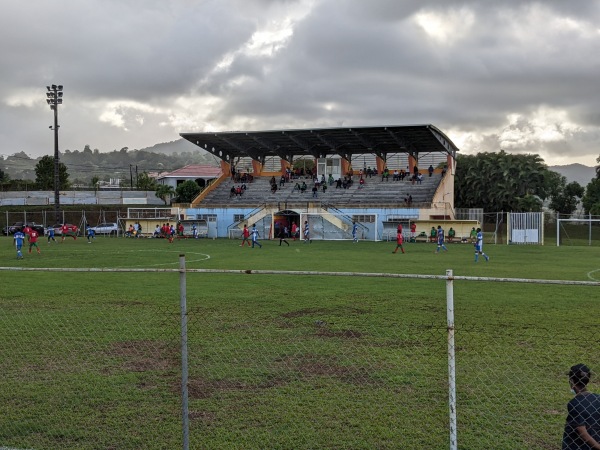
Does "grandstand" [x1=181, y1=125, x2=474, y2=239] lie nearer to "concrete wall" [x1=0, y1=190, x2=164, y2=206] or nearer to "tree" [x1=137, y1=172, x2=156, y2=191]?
"concrete wall" [x1=0, y1=190, x2=164, y2=206]

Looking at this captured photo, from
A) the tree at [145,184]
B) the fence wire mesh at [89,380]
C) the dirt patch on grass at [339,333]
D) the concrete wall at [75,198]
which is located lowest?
the fence wire mesh at [89,380]

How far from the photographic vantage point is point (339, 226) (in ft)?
189

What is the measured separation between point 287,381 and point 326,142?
2356 inches

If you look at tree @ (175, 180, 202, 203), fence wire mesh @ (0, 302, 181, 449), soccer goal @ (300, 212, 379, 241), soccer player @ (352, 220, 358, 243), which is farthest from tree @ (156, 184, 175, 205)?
fence wire mesh @ (0, 302, 181, 449)

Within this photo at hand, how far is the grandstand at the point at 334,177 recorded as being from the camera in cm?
5844

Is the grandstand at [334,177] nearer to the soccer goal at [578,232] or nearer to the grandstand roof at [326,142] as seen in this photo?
the grandstand roof at [326,142]

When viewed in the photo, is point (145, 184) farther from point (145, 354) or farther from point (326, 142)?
point (145, 354)

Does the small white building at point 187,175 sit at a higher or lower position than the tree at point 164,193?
higher

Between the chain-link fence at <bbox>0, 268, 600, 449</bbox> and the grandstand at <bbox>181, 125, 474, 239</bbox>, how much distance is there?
4338cm

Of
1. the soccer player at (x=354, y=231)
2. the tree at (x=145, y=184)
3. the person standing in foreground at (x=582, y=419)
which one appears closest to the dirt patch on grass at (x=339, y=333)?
the person standing in foreground at (x=582, y=419)

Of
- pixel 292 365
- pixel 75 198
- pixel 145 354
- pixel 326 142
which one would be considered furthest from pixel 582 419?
pixel 75 198

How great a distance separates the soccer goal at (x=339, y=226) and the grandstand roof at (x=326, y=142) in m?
10.5

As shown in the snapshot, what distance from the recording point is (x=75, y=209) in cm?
7744

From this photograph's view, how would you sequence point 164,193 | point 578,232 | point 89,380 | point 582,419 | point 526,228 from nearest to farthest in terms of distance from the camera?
1. point 582,419
2. point 89,380
3. point 526,228
4. point 578,232
5. point 164,193
